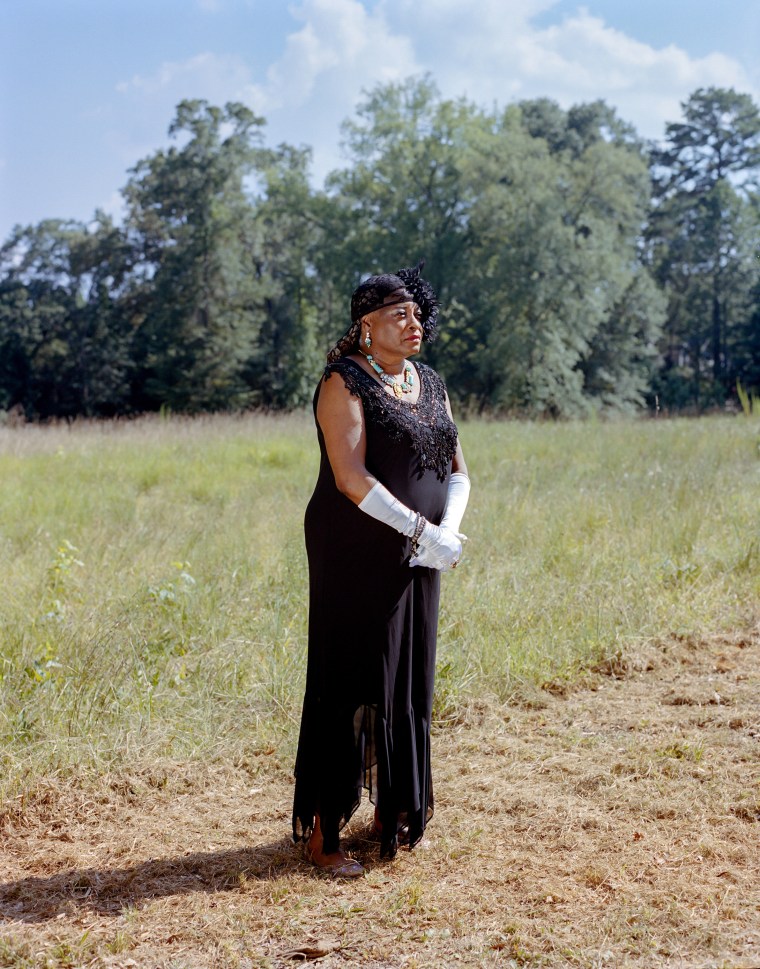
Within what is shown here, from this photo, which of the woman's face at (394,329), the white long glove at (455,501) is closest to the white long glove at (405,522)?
the white long glove at (455,501)

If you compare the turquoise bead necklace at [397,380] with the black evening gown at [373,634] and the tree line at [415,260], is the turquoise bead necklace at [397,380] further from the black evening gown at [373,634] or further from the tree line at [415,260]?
the tree line at [415,260]

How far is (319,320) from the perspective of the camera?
131ft

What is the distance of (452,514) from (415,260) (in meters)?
32.1

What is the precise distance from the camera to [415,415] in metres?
3.18

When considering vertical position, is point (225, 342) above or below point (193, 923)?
above

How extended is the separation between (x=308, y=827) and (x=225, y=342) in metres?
34.2

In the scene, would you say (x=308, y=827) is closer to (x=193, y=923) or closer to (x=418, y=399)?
(x=193, y=923)

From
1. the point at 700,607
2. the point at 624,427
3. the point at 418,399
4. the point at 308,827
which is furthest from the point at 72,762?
the point at 624,427

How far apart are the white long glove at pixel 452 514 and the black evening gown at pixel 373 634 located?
0.16 feet

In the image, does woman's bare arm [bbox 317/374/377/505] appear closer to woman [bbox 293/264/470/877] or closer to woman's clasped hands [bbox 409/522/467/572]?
woman [bbox 293/264/470/877]

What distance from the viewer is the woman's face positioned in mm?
3135

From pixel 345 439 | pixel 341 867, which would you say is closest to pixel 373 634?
pixel 345 439

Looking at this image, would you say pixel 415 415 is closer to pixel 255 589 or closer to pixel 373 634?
pixel 373 634

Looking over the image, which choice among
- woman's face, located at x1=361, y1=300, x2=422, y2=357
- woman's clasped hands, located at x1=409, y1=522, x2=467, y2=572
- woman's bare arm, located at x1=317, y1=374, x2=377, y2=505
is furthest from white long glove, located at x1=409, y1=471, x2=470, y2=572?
woman's face, located at x1=361, y1=300, x2=422, y2=357
